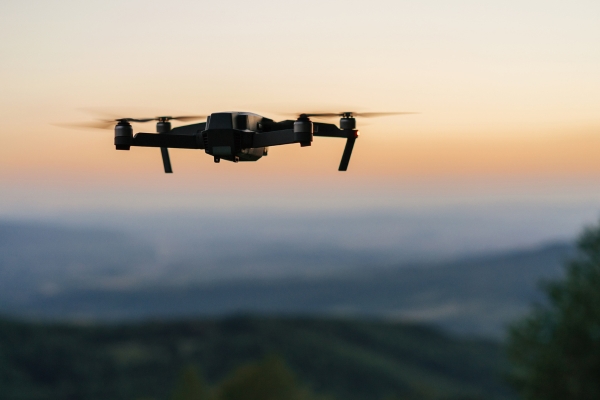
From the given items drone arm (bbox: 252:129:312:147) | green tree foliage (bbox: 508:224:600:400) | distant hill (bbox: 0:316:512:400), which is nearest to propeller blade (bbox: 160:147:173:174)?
drone arm (bbox: 252:129:312:147)

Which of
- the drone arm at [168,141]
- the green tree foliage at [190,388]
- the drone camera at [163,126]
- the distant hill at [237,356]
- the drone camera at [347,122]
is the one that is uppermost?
the drone camera at [347,122]

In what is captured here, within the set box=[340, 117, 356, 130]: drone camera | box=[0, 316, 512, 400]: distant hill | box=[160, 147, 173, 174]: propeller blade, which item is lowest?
box=[0, 316, 512, 400]: distant hill

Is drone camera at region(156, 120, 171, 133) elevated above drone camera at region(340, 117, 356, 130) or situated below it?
below

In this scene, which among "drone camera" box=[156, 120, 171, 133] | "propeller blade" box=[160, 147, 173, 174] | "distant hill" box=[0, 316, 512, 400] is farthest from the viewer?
"distant hill" box=[0, 316, 512, 400]

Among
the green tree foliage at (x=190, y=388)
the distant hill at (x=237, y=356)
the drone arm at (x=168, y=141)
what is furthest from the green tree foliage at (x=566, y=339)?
the distant hill at (x=237, y=356)

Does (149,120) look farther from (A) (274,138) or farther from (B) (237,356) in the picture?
(B) (237,356)

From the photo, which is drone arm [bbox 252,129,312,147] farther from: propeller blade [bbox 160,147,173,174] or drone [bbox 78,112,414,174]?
propeller blade [bbox 160,147,173,174]

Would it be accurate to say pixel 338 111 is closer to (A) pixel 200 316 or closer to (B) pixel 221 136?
(B) pixel 221 136

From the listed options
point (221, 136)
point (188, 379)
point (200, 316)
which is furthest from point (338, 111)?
point (200, 316)

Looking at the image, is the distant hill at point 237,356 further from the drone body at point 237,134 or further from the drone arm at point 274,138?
the drone arm at point 274,138
